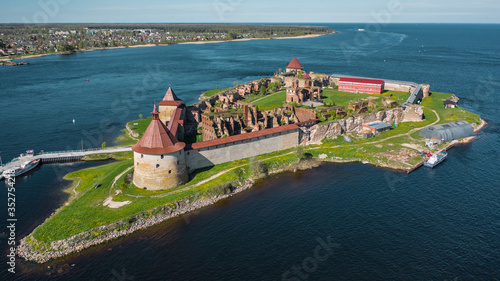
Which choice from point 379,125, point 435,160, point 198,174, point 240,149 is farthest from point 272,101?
point 435,160

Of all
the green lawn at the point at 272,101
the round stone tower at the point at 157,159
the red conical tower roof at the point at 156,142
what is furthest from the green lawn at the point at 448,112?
the red conical tower roof at the point at 156,142

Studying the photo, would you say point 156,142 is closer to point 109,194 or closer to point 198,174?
point 198,174

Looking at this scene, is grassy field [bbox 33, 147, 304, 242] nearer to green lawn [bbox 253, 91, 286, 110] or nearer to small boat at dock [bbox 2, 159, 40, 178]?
small boat at dock [bbox 2, 159, 40, 178]

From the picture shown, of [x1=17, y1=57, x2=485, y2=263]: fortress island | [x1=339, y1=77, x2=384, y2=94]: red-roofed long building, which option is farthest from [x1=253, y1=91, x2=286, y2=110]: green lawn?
[x1=339, y1=77, x2=384, y2=94]: red-roofed long building

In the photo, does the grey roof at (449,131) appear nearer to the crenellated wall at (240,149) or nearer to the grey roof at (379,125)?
the grey roof at (379,125)

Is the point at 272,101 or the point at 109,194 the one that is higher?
the point at 272,101
